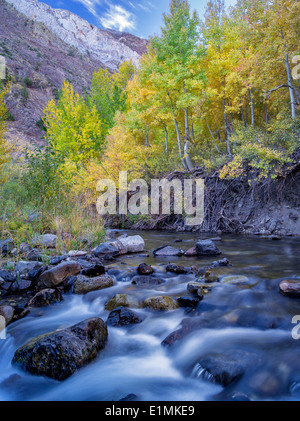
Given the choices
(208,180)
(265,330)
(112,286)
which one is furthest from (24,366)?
(208,180)

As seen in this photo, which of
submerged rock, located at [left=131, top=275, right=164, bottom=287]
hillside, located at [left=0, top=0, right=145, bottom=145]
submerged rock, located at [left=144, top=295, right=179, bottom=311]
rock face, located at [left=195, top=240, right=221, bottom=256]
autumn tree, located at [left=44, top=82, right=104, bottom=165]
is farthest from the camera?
hillside, located at [left=0, top=0, right=145, bottom=145]

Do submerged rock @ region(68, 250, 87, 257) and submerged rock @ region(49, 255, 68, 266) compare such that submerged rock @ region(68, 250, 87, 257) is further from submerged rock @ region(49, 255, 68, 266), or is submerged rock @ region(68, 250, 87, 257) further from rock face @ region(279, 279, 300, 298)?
rock face @ region(279, 279, 300, 298)

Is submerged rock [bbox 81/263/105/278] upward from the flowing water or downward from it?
upward

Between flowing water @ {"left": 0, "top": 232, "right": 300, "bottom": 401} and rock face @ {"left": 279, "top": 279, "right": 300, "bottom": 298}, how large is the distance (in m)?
0.10

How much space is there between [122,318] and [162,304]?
0.55m

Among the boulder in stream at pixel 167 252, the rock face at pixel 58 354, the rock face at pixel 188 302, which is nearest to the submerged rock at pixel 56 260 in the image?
the boulder in stream at pixel 167 252

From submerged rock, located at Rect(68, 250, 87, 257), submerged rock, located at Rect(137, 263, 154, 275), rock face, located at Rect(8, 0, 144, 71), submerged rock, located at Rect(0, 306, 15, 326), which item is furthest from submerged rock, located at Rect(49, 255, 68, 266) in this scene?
rock face, located at Rect(8, 0, 144, 71)

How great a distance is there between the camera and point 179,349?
252cm

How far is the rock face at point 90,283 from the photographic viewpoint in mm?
3986

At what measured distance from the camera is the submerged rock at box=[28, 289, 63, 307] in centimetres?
353

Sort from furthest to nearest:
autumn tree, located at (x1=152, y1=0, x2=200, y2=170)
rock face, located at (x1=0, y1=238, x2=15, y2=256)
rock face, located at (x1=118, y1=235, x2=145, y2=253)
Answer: autumn tree, located at (x1=152, y1=0, x2=200, y2=170) → rock face, located at (x1=118, y1=235, x2=145, y2=253) → rock face, located at (x1=0, y1=238, x2=15, y2=256)

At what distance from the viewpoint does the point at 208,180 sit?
11703 mm

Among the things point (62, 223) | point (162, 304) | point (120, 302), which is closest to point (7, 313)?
point (120, 302)
